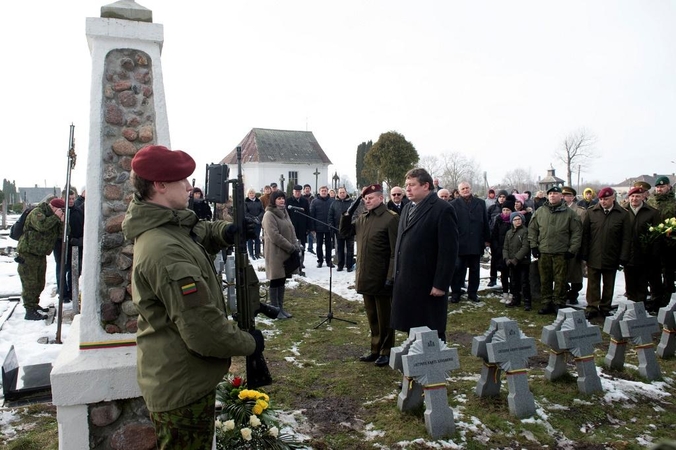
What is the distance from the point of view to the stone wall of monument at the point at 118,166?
10.5ft

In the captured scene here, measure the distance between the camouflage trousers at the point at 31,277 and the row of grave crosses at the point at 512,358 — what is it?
21.1 ft

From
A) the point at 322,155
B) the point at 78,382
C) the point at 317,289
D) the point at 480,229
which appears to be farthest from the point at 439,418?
the point at 322,155

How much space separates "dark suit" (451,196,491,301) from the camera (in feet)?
28.6

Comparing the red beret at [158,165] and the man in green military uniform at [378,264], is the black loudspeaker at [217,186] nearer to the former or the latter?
the red beret at [158,165]

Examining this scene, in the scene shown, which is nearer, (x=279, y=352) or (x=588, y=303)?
(x=279, y=352)

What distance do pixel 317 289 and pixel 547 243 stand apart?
467 cm

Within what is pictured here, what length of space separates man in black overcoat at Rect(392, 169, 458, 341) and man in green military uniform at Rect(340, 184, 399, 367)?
47cm

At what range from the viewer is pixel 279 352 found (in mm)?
6094

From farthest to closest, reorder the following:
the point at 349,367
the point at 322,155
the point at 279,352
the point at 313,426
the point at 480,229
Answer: the point at 322,155
the point at 480,229
the point at 279,352
the point at 349,367
the point at 313,426

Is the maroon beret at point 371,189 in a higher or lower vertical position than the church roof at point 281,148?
lower

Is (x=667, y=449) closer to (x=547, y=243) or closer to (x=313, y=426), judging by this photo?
(x=313, y=426)

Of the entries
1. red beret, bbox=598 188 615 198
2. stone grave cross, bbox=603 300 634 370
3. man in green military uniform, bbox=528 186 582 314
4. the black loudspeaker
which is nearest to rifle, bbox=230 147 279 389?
the black loudspeaker

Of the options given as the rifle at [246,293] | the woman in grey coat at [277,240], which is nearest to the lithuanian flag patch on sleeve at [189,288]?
the rifle at [246,293]

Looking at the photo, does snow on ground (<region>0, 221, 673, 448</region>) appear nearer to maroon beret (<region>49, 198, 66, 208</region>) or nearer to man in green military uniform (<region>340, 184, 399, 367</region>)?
man in green military uniform (<region>340, 184, 399, 367</region>)
